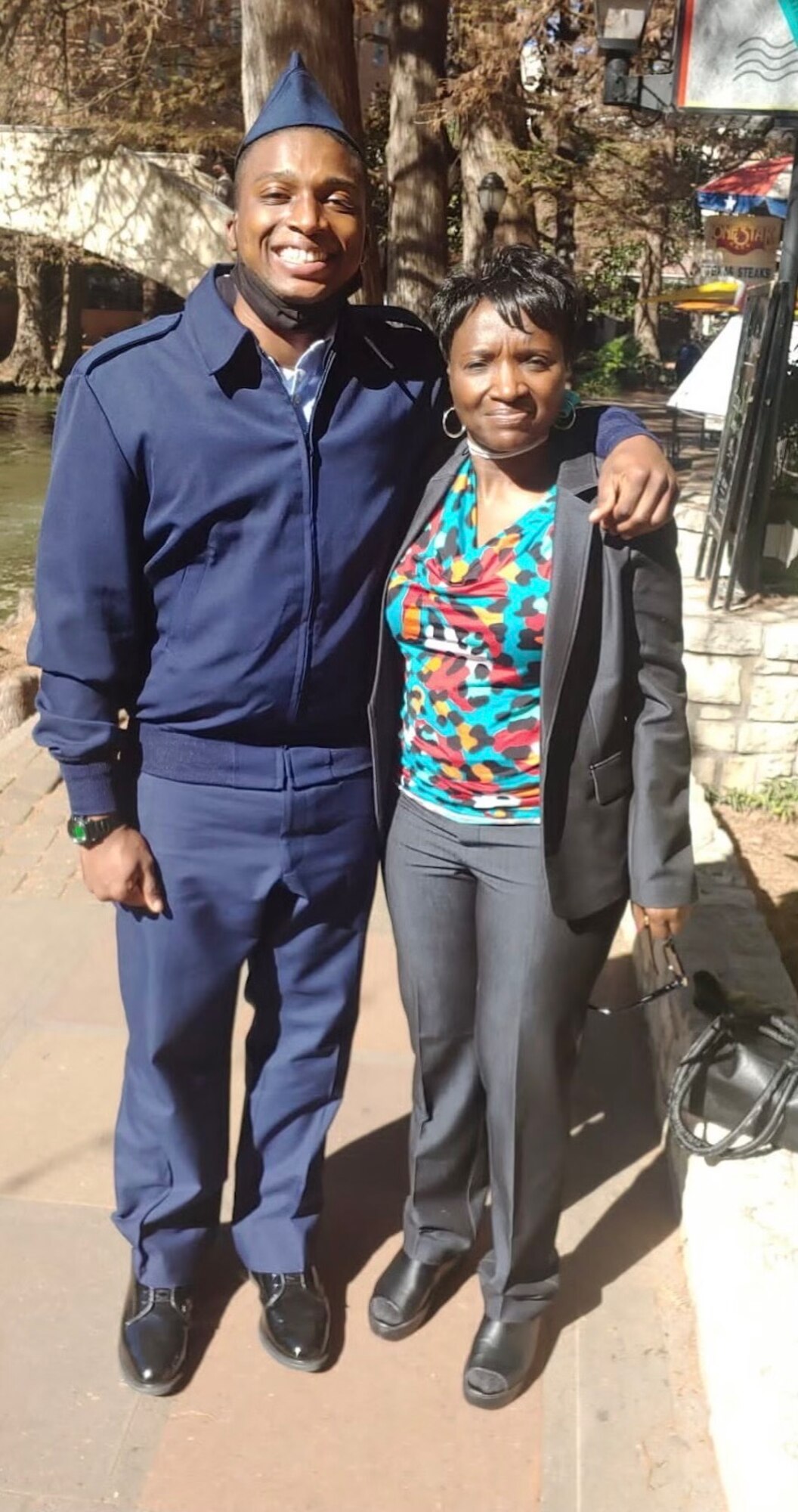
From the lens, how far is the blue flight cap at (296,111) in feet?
6.89

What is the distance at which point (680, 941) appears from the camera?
3.38 metres

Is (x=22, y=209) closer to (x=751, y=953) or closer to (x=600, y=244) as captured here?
(x=751, y=953)

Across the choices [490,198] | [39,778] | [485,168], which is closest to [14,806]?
[39,778]

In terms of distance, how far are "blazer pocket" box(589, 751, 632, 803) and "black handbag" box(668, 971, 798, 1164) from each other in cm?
70

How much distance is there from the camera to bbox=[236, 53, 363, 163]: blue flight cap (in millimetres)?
2102

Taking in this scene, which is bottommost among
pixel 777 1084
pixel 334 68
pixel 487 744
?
pixel 777 1084

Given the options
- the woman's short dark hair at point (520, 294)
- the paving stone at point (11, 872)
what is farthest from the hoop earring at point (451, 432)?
the paving stone at point (11, 872)

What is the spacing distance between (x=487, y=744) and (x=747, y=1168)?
3.38ft

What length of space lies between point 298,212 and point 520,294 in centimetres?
37

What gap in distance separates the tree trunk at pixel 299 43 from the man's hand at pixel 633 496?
3.16 metres

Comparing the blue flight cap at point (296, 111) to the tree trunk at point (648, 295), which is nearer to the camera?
the blue flight cap at point (296, 111)

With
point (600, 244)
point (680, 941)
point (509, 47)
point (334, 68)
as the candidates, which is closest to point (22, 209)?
point (509, 47)

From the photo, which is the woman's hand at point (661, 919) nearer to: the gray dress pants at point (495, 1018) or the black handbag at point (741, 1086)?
the gray dress pants at point (495, 1018)

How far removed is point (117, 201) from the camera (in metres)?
14.5
